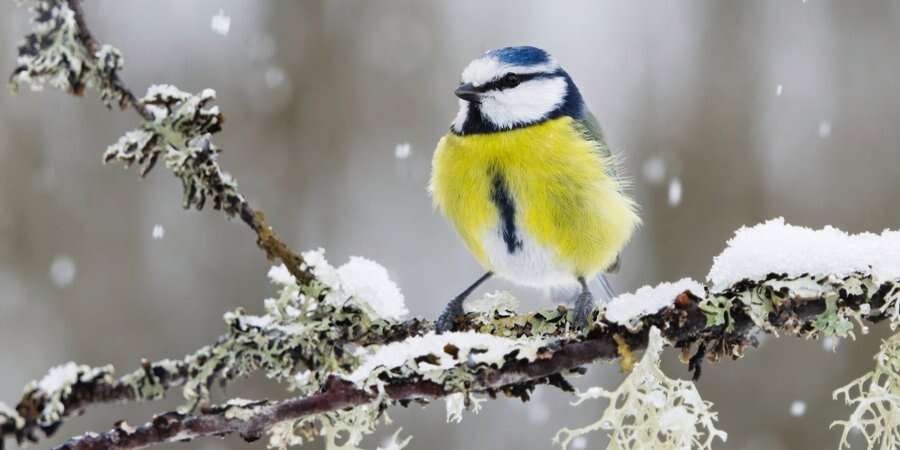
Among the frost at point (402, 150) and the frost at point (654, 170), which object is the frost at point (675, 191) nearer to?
the frost at point (654, 170)

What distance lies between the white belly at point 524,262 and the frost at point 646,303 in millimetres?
953

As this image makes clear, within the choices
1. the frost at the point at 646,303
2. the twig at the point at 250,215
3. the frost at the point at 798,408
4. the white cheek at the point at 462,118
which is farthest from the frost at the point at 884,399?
the frost at the point at 798,408

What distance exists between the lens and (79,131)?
4.68m

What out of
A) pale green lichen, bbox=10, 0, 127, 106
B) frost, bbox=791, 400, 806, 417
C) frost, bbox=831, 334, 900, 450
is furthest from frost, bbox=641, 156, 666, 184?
pale green lichen, bbox=10, 0, 127, 106

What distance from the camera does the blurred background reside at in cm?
458

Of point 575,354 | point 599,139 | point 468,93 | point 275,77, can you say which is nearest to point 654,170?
point 275,77

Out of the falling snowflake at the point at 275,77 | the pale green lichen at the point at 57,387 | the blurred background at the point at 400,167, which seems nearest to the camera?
the pale green lichen at the point at 57,387

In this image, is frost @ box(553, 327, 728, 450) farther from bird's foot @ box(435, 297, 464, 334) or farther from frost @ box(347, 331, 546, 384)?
bird's foot @ box(435, 297, 464, 334)

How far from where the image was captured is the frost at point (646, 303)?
1121 millimetres

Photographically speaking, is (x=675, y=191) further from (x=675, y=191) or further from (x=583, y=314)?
(x=583, y=314)

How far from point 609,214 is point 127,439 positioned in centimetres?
141

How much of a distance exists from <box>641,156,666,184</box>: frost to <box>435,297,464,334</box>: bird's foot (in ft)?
10.6

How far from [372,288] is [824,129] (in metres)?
4.33

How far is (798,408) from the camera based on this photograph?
450 cm
